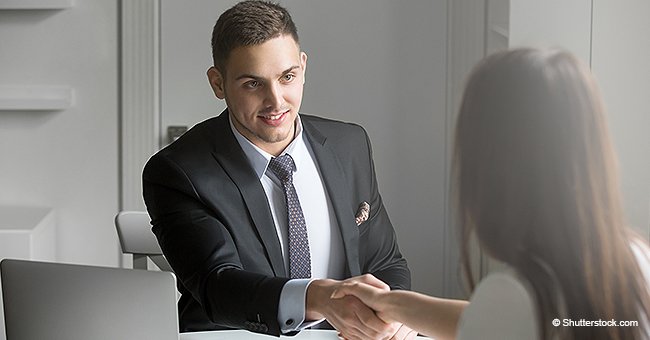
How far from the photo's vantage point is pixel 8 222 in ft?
8.03

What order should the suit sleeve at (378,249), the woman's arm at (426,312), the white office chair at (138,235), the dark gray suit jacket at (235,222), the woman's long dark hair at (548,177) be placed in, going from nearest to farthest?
the woman's long dark hair at (548,177) → the woman's arm at (426,312) → the dark gray suit jacket at (235,222) → the suit sleeve at (378,249) → the white office chair at (138,235)

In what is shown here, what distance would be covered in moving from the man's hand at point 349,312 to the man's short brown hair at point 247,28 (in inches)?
15.2

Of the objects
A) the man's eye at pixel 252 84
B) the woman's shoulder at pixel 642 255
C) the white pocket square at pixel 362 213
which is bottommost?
the white pocket square at pixel 362 213

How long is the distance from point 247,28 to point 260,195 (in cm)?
25

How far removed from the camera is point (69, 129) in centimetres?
268

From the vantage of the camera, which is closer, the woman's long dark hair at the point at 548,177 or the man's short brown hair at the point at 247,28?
the woman's long dark hair at the point at 548,177

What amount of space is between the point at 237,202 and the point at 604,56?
26.0 inches

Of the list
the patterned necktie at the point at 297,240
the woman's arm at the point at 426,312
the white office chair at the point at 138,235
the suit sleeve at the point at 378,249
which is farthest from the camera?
the white office chair at the point at 138,235

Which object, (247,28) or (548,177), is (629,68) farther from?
(548,177)

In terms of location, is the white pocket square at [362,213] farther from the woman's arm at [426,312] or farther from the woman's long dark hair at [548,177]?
the woman's long dark hair at [548,177]

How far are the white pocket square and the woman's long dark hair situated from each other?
3.76 ft

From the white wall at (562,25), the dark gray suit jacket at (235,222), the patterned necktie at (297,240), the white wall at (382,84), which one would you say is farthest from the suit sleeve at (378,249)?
the white wall at (382,84)

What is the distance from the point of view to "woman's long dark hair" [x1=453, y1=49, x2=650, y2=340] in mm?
445

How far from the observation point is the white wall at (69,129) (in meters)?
2.64
